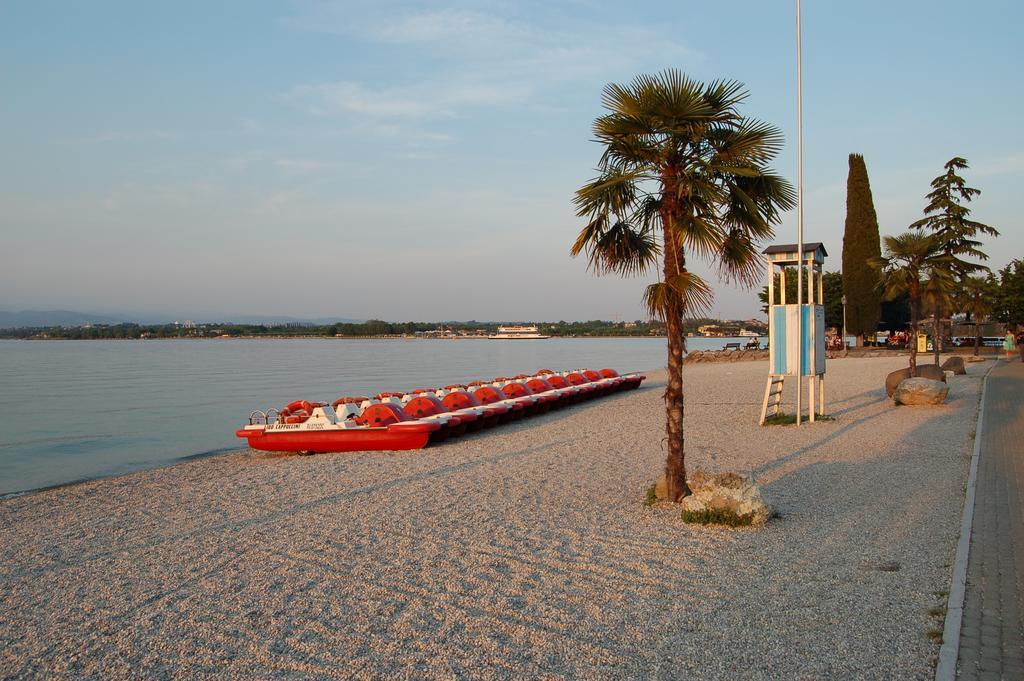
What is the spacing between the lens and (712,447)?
1366cm

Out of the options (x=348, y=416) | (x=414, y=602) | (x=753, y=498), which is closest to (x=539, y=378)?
(x=348, y=416)

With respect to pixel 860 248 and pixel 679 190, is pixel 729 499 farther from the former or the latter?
pixel 860 248

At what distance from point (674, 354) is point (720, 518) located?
5.94 feet

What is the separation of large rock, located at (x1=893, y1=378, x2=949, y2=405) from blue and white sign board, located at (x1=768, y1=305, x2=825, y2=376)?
Answer: 3.88 meters

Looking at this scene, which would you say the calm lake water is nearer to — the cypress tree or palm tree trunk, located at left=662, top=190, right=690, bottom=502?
palm tree trunk, located at left=662, top=190, right=690, bottom=502

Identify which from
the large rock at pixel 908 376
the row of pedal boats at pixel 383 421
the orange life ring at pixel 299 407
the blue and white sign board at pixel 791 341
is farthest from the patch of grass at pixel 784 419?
the orange life ring at pixel 299 407

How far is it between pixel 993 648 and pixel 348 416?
40.1 feet

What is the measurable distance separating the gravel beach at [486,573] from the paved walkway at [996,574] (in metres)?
0.23

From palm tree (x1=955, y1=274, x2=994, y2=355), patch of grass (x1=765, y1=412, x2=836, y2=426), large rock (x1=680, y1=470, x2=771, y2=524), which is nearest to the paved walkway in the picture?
large rock (x1=680, y1=470, x2=771, y2=524)

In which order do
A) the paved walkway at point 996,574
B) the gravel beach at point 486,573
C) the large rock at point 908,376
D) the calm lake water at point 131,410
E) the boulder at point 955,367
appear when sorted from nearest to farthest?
1. the paved walkway at point 996,574
2. the gravel beach at point 486,573
3. the calm lake water at point 131,410
4. the large rock at point 908,376
5. the boulder at point 955,367

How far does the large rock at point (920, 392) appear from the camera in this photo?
1861 centimetres

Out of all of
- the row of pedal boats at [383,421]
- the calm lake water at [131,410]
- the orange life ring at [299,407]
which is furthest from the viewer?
the calm lake water at [131,410]

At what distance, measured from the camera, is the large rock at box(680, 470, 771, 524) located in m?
7.84

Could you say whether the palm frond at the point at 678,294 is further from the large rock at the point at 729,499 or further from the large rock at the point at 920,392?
the large rock at the point at 920,392
